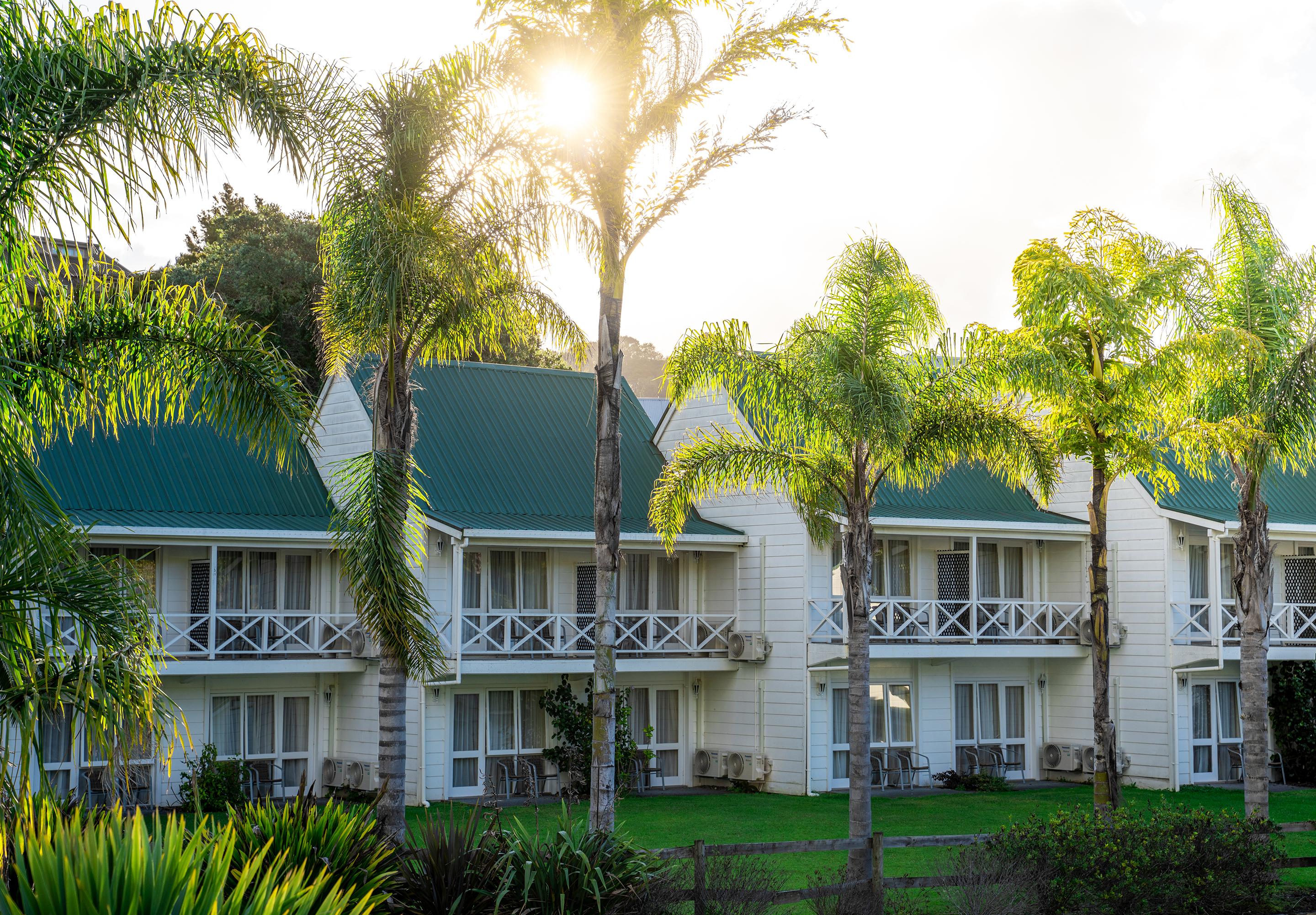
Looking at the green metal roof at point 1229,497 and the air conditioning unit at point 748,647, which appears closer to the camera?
the air conditioning unit at point 748,647

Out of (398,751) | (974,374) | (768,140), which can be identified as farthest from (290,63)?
(974,374)

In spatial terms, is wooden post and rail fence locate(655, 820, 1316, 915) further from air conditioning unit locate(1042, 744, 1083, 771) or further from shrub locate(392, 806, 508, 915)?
air conditioning unit locate(1042, 744, 1083, 771)

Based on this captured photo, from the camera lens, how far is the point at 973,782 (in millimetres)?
27062

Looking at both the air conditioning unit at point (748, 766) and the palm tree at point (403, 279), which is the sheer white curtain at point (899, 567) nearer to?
the air conditioning unit at point (748, 766)

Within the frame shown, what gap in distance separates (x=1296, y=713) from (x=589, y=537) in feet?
52.0

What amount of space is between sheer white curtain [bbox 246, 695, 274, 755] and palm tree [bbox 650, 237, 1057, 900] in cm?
990

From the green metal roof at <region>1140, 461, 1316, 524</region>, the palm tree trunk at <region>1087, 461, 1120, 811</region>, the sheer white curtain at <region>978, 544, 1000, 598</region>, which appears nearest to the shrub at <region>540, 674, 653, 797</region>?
the sheer white curtain at <region>978, 544, 1000, 598</region>

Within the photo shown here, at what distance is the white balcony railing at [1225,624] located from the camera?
2691 cm

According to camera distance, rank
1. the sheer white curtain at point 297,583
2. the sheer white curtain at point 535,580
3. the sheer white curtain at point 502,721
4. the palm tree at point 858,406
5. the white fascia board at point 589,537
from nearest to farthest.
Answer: the palm tree at point 858,406 → the white fascia board at point 589,537 → the sheer white curtain at point 297,583 → the sheer white curtain at point 502,721 → the sheer white curtain at point 535,580

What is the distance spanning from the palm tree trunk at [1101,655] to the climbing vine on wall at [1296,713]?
38.2 ft

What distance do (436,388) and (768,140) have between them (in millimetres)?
13969

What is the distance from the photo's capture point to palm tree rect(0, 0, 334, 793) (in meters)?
8.73

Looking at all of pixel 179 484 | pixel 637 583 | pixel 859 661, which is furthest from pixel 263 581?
pixel 859 661

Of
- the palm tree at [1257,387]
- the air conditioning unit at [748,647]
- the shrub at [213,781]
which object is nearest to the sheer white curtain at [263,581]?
the shrub at [213,781]
